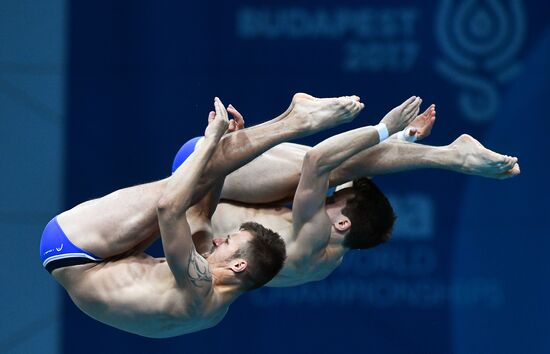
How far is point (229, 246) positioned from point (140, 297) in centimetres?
44

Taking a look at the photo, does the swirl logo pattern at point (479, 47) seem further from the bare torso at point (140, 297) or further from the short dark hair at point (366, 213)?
the bare torso at point (140, 297)

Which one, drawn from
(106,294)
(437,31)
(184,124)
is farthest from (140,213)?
(437,31)

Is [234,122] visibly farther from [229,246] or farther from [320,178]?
[229,246]

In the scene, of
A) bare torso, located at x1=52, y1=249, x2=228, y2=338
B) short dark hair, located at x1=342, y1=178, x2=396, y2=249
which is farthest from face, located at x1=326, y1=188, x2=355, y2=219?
bare torso, located at x1=52, y1=249, x2=228, y2=338

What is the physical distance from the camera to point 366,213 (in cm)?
546

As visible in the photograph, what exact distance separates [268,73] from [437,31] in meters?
1.20

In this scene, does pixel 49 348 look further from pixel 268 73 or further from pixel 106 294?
pixel 106 294

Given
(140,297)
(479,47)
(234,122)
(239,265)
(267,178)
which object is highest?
(479,47)

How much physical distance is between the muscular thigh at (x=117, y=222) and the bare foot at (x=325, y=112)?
2.25ft

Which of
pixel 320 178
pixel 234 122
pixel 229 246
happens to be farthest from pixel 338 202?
pixel 229 246

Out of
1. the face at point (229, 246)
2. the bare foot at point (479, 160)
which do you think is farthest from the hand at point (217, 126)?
the bare foot at point (479, 160)

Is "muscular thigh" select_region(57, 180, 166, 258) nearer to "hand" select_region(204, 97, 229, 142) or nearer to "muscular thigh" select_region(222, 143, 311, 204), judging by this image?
"hand" select_region(204, 97, 229, 142)

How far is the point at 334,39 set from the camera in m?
7.58

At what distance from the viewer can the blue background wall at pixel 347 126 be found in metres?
7.55
